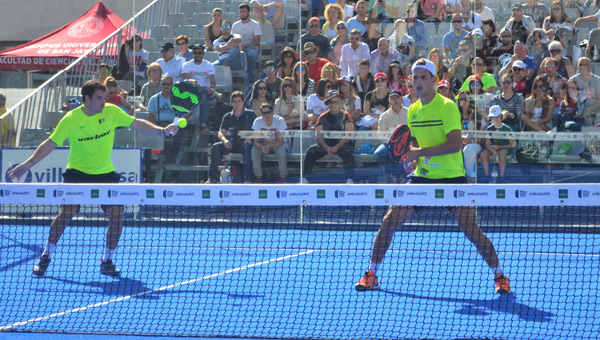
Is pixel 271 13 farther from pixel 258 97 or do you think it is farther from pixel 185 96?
pixel 185 96

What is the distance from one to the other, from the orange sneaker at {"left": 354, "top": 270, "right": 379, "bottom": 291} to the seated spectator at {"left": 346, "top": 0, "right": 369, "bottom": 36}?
17.4 feet

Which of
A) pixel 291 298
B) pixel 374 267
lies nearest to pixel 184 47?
pixel 374 267

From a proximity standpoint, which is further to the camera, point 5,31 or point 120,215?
point 5,31

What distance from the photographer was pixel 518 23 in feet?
37.2

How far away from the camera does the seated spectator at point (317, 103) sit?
11.2 m

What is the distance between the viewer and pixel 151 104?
1190 cm

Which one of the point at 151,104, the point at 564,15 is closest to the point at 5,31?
the point at 151,104

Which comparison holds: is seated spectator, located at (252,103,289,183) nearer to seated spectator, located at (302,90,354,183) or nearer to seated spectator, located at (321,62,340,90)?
seated spectator, located at (302,90,354,183)

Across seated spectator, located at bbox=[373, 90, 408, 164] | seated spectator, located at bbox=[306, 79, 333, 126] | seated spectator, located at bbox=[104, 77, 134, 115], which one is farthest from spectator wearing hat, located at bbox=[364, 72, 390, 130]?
seated spectator, located at bbox=[104, 77, 134, 115]

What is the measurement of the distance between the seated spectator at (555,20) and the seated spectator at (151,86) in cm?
538

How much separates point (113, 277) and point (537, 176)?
231 inches

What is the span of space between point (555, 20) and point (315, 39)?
10.8 feet

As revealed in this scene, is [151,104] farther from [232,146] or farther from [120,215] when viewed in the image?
[120,215]

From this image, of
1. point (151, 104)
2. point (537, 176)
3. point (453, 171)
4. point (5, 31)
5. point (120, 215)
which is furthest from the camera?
point (5, 31)
